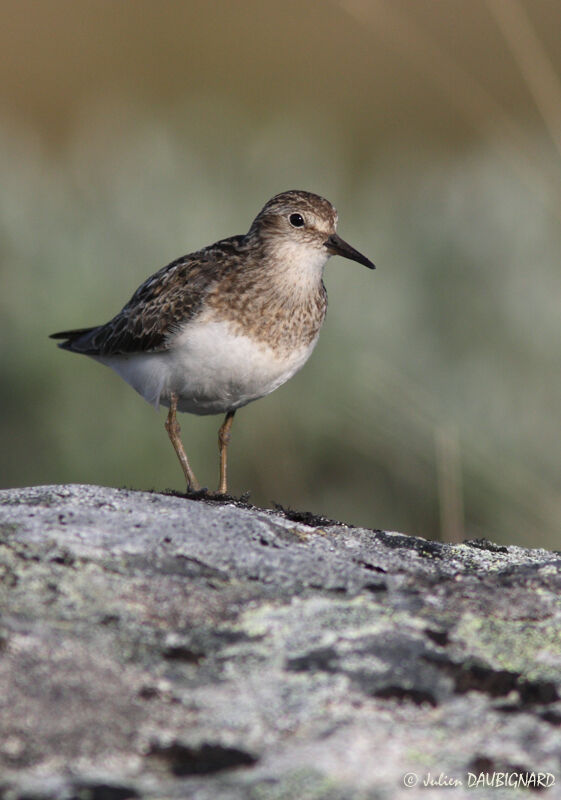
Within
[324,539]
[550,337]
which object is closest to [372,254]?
[550,337]

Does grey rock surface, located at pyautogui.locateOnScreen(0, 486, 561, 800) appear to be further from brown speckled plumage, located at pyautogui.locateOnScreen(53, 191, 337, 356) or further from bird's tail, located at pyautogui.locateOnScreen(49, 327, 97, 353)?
bird's tail, located at pyautogui.locateOnScreen(49, 327, 97, 353)

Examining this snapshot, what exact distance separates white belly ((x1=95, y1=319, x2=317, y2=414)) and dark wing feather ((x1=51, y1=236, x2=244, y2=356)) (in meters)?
0.09

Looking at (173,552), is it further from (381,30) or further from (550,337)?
(550,337)

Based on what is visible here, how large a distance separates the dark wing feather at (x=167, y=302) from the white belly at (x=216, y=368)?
93 mm

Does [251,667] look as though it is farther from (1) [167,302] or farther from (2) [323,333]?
(2) [323,333]

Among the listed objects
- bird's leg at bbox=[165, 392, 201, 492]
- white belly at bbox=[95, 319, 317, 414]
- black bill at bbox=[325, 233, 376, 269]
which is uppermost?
black bill at bbox=[325, 233, 376, 269]

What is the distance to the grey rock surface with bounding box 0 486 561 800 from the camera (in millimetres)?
1723

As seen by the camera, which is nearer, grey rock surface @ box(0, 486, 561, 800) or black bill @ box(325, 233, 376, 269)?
grey rock surface @ box(0, 486, 561, 800)

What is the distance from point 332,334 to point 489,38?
35.9 ft

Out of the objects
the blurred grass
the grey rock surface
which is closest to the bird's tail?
the blurred grass

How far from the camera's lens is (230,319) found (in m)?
5.34

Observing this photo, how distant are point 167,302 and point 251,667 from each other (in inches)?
143

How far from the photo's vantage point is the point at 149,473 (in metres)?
6.92

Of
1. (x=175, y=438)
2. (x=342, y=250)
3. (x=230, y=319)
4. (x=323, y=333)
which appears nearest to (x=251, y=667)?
(x=230, y=319)
